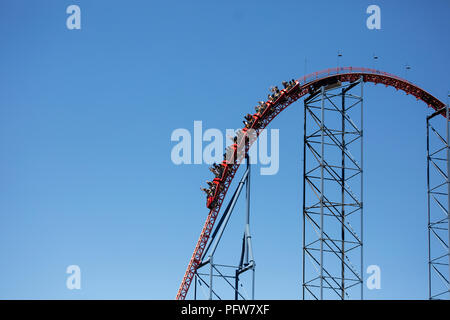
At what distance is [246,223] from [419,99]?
11.6 m

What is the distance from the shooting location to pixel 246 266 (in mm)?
36844

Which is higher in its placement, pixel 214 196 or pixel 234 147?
pixel 234 147

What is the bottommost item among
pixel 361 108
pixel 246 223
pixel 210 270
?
pixel 210 270
